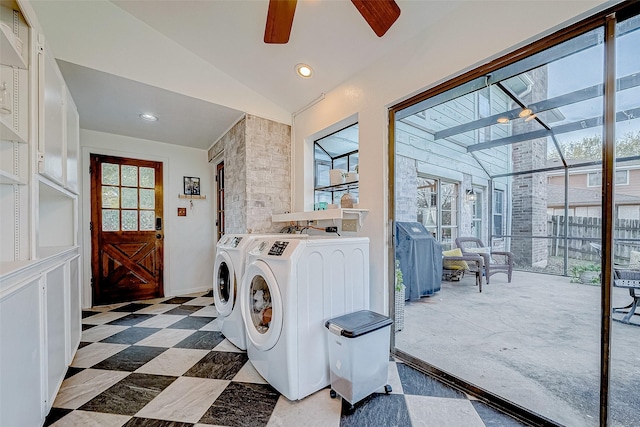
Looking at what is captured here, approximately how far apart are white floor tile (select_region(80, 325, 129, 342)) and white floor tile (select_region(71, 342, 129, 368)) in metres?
0.14

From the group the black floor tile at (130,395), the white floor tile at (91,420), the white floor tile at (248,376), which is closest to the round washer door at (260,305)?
the white floor tile at (248,376)

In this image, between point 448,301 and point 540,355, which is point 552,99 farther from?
point 448,301

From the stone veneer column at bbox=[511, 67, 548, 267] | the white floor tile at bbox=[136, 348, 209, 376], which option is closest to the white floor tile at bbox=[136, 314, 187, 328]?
the white floor tile at bbox=[136, 348, 209, 376]

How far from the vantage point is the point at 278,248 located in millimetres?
1628

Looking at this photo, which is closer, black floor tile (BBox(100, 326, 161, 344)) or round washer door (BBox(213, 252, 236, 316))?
round washer door (BBox(213, 252, 236, 316))

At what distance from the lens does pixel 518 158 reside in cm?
316

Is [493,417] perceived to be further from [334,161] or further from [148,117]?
[148,117]

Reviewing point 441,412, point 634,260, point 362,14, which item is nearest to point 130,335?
point 441,412

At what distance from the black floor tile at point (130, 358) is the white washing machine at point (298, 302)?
0.91 m

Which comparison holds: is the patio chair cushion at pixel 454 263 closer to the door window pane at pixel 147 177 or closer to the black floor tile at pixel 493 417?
the black floor tile at pixel 493 417

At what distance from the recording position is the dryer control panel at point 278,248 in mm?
1592

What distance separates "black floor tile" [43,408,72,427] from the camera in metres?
1.39

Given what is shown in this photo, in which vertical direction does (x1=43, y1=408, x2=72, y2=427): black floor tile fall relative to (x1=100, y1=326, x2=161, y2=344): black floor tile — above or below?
above

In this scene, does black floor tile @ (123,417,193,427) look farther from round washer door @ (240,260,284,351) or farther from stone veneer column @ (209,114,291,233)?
stone veneer column @ (209,114,291,233)
